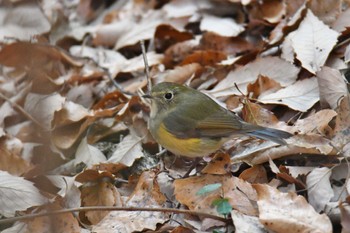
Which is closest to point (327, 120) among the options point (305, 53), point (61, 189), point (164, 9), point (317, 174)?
point (317, 174)

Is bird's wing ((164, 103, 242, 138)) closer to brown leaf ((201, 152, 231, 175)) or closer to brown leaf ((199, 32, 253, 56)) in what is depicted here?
brown leaf ((201, 152, 231, 175))

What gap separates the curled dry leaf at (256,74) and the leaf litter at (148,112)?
0.01 m

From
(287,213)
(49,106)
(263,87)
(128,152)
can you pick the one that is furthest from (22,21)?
(287,213)

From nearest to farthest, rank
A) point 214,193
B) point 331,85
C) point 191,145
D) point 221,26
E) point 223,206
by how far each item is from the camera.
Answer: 1. point 223,206
2. point 214,193
3. point 191,145
4. point 331,85
5. point 221,26

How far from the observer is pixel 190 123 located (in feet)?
14.8

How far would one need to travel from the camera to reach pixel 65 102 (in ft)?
17.9

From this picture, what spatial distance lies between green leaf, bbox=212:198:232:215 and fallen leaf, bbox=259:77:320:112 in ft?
4.28

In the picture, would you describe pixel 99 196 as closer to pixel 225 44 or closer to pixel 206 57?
pixel 206 57

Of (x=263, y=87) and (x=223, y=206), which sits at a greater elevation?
(x=223, y=206)

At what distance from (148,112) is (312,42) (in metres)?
1.50

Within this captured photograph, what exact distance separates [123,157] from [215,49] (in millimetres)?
1846

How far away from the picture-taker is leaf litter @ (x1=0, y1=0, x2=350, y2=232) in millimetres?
3764

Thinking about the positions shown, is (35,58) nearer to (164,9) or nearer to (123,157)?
(123,157)

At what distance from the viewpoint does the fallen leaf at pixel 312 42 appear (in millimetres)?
4892
